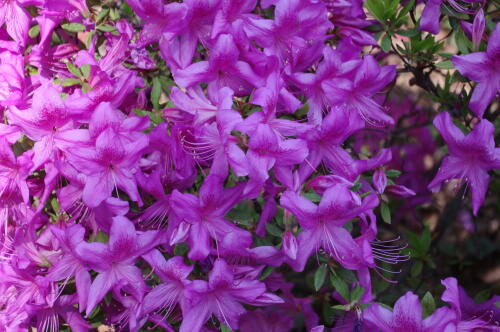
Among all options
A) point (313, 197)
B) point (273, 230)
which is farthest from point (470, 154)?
point (273, 230)

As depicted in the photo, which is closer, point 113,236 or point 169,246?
point 113,236

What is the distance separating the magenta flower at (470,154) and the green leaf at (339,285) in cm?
40

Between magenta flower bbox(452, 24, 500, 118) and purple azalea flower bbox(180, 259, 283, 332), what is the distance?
2.52 ft

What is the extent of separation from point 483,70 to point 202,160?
788mm

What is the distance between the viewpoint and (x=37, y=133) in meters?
1.71

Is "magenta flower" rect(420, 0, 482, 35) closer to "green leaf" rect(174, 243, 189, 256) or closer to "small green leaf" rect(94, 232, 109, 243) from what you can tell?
"green leaf" rect(174, 243, 189, 256)

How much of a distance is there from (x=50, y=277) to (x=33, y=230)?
18 cm

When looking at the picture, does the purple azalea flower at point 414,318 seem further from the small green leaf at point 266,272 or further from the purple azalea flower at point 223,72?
the purple azalea flower at point 223,72

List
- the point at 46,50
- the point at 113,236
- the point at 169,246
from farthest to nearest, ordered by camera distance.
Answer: the point at 46,50, the point at 169,246, the point at 113,236

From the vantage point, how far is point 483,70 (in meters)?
1.75

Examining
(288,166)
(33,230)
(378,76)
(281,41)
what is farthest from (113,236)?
(378,76)

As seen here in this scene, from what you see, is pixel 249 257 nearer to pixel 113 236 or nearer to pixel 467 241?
pixel 113 236

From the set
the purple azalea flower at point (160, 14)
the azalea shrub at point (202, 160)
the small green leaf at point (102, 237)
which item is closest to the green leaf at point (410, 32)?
the azalea shrub at point (202, 160)

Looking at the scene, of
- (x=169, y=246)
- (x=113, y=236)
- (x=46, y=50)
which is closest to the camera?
(x=113, y=236)
